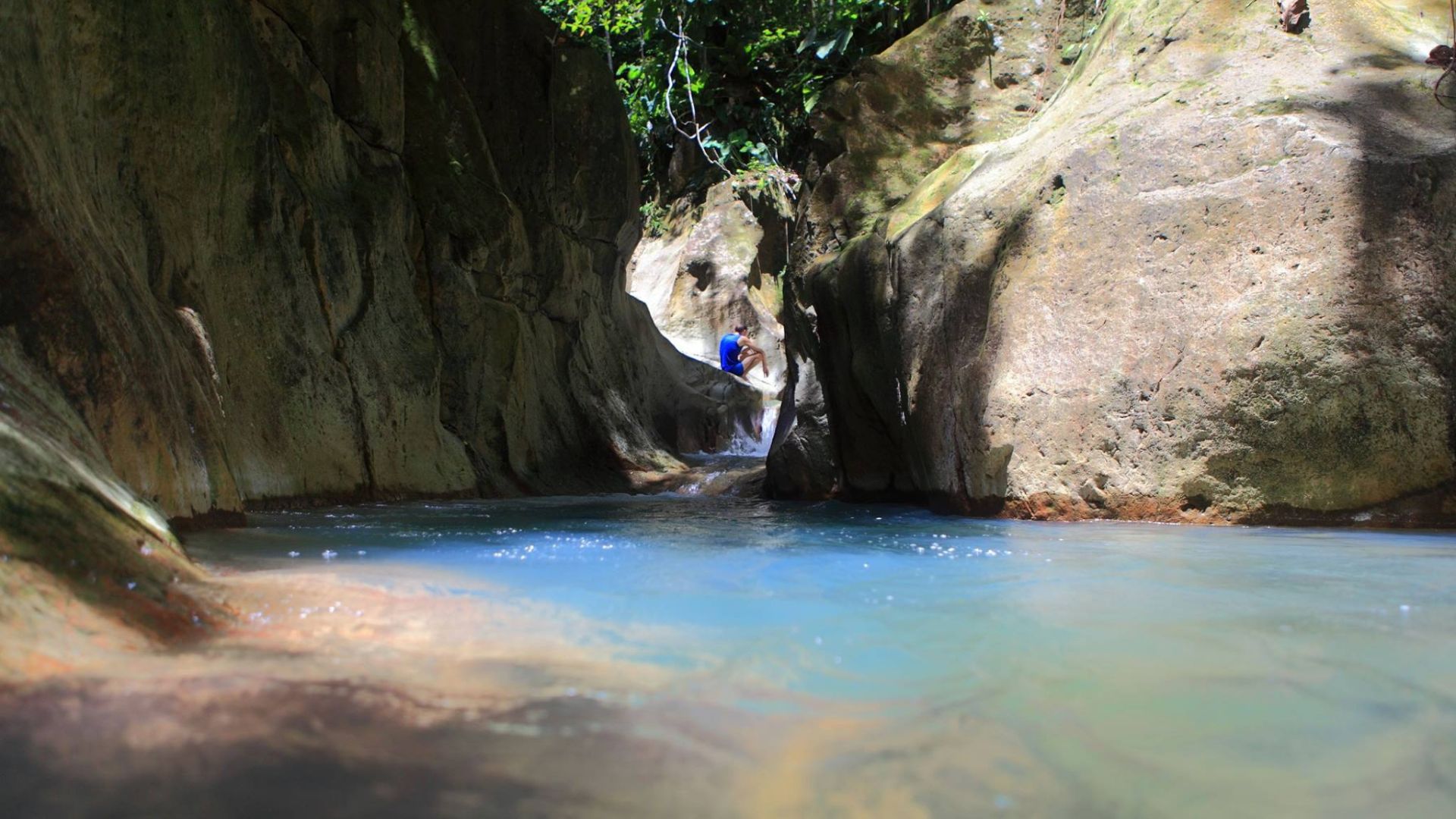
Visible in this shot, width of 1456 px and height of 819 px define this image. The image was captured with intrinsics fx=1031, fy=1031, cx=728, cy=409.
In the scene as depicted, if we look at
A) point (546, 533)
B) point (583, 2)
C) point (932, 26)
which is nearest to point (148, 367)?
point (546, 533)

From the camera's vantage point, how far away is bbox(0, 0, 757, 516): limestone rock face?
11.4 feet

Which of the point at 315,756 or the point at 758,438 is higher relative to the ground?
the point at 758,438

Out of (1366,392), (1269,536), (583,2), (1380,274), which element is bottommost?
(1269,536)

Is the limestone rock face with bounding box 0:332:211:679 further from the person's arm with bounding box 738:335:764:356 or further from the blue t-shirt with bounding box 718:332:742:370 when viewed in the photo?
the person's arm with bounding box 738:335:764:356

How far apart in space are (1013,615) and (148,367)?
3.07 metres

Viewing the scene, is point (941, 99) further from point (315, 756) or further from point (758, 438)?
point (758, 438)

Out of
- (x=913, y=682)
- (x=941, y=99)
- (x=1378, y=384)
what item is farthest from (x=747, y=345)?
(x=913, y=682)

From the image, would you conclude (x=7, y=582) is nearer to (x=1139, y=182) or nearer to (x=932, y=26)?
(x=1139, y=182)

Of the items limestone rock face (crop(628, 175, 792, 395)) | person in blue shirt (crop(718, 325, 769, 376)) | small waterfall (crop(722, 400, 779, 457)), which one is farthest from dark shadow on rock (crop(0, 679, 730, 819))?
limestone rock face (crop(628, 175, 792, 395))

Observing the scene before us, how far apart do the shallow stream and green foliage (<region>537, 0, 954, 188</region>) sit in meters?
9.89

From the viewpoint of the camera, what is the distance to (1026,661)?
1.83 m

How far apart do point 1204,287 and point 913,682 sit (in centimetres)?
383

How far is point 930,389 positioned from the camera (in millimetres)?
6109

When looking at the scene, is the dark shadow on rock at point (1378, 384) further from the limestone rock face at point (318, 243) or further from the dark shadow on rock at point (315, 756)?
the limestone rock face at point (318, 243)
